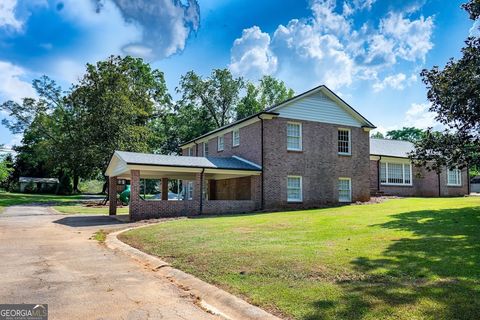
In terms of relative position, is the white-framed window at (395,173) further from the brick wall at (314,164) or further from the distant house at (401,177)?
the brick wall at (314,164)

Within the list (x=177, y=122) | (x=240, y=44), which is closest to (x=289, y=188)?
(x=240, y=44)

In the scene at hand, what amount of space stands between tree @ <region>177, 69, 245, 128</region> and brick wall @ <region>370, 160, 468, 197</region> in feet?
101

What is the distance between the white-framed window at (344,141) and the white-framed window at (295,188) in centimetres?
400

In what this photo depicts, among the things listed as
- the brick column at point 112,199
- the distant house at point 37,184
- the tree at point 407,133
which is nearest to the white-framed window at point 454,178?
the brick column at point 112,199

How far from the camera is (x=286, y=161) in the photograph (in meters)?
24.0

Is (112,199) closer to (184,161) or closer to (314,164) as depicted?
(184,161)

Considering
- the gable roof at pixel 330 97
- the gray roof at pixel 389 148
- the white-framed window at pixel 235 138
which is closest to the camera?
the gable roof at pixel 330 97

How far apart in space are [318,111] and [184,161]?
9.43 metres

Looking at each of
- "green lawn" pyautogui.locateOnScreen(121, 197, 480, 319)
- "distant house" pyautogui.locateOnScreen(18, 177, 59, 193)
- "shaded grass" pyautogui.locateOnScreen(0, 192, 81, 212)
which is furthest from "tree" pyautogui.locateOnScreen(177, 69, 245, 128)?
"green lawn" pyautogui.locateOnScreen(121, 197, 480, 319)

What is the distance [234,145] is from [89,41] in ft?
47.1

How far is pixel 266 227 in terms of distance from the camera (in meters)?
13.2

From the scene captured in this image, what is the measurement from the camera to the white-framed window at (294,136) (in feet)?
79.9

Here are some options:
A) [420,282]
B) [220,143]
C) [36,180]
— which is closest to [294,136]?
[220,143]

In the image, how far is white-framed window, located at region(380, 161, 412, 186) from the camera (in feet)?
102
